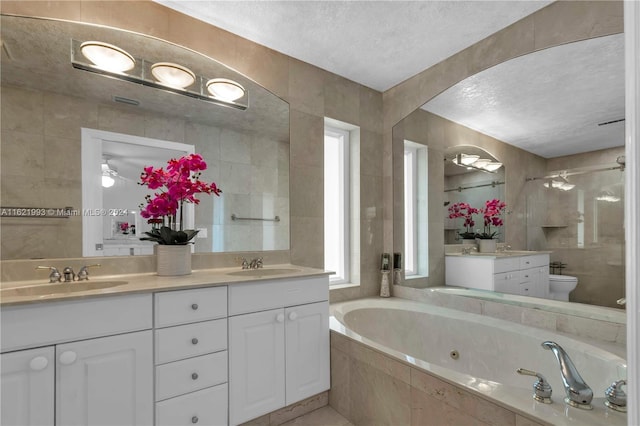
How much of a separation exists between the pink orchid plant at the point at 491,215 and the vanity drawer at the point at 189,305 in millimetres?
1895

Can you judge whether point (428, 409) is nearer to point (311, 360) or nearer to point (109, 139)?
point (311, 360)

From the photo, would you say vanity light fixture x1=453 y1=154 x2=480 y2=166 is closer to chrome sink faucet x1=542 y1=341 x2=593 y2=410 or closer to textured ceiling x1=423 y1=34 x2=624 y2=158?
textured ceiling x1=423 y1=34 x2=624 y2=158

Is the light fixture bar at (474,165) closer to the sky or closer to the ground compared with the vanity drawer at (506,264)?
closer to the sky

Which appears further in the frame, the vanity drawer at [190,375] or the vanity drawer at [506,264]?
the vanity drawer at [506,264]

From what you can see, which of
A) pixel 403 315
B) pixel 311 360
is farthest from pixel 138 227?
pixel 403 315

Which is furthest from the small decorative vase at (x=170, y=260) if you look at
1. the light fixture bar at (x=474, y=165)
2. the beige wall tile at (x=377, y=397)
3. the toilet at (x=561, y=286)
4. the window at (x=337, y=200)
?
the toilet at (x=561, y=286)

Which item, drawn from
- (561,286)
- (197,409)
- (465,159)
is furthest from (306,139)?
(561,286)

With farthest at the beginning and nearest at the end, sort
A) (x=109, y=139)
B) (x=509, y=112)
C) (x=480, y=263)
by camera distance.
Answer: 1. (x=480, y=263)
2. (x=509, y=112)
3. (x=109, y=139)

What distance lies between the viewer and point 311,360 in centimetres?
183

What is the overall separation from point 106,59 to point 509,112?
2.52 meters

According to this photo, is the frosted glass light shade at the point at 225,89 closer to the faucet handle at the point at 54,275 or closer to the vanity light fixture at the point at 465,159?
the faucet handle at the point at 54,275

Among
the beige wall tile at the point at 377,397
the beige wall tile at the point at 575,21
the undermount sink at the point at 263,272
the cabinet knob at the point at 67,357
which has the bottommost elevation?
the beige wall tile at the point at 377,397

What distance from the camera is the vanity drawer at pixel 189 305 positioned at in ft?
4.44

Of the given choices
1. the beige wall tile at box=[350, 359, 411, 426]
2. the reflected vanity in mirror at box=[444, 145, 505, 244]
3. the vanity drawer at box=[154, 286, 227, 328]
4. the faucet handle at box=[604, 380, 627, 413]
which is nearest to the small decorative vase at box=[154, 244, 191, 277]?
the vanity drawer at box=[154, 286, 227, 328]
